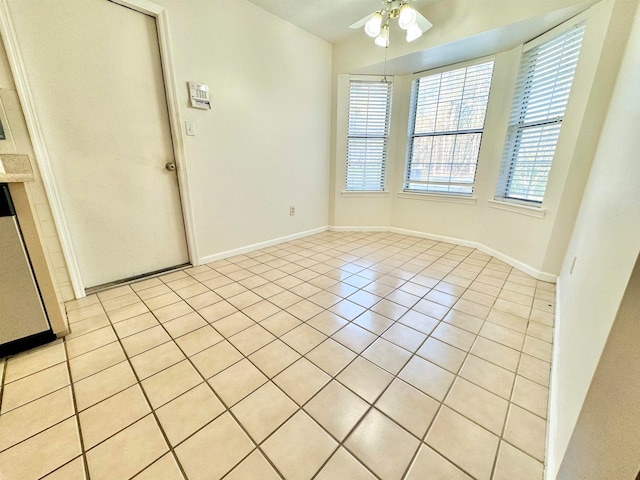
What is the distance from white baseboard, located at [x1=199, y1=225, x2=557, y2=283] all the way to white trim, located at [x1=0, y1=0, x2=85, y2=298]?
100cm

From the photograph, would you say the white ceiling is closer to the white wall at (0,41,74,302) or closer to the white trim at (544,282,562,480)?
the white wall at (0,41,74,302)

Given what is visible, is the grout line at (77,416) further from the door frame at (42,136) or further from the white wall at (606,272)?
the white wall at (606,272)

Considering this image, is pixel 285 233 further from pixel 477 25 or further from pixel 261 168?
pixel 477 25

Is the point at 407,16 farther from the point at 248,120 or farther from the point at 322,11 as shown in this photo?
the point at 248,120

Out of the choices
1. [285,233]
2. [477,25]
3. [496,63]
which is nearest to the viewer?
[477,25]

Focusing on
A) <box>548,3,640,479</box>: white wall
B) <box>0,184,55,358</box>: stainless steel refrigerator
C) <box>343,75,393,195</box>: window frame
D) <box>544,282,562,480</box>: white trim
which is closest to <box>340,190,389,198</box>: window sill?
<box>343,75,393,195</box>: window frame

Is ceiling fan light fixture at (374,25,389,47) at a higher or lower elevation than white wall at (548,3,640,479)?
higher

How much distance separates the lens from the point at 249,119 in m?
2.86

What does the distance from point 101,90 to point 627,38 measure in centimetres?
393

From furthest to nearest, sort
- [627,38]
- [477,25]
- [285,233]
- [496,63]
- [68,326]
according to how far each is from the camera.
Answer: [285,233] → [496,63] → [477,25] → [627,38] → [68,326]

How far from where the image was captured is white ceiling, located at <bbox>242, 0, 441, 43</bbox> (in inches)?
103

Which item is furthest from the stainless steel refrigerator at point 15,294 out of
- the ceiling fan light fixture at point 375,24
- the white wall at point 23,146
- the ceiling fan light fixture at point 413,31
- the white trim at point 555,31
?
the white trim at point 555,31

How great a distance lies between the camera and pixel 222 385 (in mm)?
1283

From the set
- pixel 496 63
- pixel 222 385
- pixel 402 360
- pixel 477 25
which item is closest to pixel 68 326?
pixel 222 385
